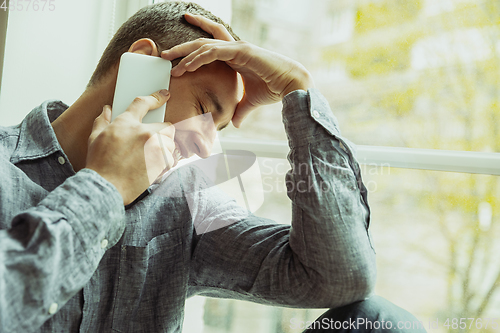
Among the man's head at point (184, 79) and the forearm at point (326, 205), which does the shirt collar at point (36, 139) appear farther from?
the forearm at point (326, 205)

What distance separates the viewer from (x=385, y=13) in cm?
106

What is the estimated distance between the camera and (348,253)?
692 millimetres

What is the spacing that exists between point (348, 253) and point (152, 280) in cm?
43

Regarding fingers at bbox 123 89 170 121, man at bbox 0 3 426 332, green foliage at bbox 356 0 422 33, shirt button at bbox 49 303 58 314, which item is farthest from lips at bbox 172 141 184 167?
green foliage at bbox 356 0 422 33

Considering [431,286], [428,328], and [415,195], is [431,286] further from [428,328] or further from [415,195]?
[415,195]

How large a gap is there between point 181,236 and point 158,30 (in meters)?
0.49

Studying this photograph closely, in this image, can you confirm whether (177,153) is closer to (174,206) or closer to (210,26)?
(174,206)

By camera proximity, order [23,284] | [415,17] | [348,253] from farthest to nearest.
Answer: [415,17]
[348,253]
[23,284]

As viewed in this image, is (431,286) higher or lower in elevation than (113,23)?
lower

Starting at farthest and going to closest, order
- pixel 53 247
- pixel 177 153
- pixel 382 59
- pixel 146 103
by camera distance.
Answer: pixel 382 59
pixel 177 153
pixel 146 103
pixel 53 247

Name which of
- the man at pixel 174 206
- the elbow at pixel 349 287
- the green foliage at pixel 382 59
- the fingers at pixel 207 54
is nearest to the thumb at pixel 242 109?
the man at pixel 174 206

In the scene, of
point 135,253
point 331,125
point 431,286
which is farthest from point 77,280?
point 431,286

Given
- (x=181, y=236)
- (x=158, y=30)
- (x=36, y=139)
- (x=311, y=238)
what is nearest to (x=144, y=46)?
(x=158, y=30)

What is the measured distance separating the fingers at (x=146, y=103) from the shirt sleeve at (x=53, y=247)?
0.16 metres
